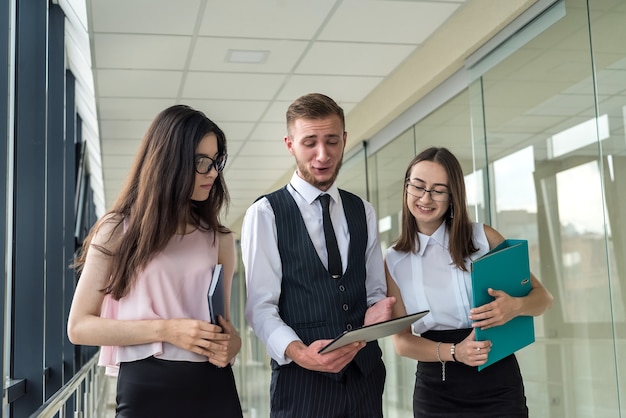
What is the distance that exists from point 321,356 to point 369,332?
0.19 metres

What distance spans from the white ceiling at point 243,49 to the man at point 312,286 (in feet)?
7.63

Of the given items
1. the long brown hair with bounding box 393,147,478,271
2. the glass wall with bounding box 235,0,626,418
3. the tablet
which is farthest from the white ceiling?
the tablet

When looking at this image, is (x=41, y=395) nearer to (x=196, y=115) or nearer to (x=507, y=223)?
(x=196, y=115)

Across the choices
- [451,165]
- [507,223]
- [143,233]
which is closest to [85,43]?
[507,223]

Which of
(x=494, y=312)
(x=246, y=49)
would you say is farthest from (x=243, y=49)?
(x=494, y=312)

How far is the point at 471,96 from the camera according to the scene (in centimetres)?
475

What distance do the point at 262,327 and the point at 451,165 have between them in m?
0.94

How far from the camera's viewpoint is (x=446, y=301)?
2.52 m

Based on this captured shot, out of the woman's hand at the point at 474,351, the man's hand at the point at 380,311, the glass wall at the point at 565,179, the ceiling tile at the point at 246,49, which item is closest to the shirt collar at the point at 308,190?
the man's hand at the point at 380,311

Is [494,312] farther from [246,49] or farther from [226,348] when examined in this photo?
[246,49]

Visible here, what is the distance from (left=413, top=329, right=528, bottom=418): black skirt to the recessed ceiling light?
322cm

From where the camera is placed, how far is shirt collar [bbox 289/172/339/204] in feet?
7.50

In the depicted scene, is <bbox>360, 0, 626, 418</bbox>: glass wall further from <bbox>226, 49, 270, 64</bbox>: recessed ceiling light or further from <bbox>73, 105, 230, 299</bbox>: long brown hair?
<bbox>73, 105, 230, 299</bbox>: long brown hair

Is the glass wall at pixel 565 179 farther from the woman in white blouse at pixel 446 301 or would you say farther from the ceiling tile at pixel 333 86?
the ceiling tile at pixel 333 86
